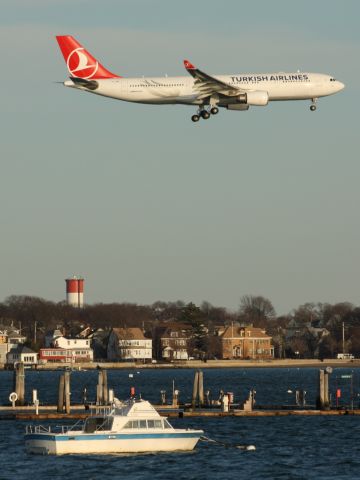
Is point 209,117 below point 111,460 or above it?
above

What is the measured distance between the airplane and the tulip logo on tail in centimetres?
523

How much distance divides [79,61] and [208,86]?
17.4 m

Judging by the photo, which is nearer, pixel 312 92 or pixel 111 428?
pixel 111 428

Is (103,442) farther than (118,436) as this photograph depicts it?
Yes

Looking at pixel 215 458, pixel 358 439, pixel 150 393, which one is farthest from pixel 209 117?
pixel 150 393

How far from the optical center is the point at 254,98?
118 m

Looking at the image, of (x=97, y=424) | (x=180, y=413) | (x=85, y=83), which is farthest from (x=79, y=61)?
(x=97, y=424)

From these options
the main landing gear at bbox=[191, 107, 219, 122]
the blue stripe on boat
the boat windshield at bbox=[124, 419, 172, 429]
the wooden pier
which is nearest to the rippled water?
the wooden pier

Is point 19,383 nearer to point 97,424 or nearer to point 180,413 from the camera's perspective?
point 180,413

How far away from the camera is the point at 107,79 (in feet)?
399

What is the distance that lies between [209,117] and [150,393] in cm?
5444

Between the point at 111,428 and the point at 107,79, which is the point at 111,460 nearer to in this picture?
the point at 111,428

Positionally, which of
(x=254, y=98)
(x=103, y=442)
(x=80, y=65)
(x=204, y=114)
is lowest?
(x=103, y=442)

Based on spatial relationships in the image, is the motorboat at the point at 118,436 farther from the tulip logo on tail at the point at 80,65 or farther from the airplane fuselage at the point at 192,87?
the tulip logo on tail at the point at 80,65
